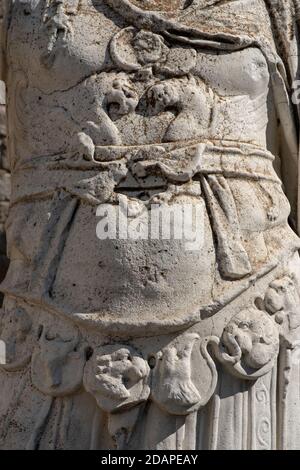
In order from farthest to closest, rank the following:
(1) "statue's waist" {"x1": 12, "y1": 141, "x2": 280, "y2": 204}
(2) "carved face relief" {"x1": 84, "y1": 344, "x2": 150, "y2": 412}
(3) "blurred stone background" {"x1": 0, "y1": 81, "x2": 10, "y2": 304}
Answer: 1. (3) "blurred stone background" {"x1": 0, "y1": 81, "x2": 10, "y2": 304}
2. (1) "statue's waist" {"x1": 12, "y1": 141, "x2": 280, "y2": 204}
3. (2) "carved face relief" {"x1": 84, "y1": 344, "x2": 150, "y2": 412}

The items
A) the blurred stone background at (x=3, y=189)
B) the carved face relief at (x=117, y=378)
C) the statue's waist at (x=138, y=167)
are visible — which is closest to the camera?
the carved face relief at (x=117, y=378)

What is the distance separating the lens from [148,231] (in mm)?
3168

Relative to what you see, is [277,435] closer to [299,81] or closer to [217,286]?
[217,286]

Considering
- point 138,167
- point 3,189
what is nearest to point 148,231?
point 138,167

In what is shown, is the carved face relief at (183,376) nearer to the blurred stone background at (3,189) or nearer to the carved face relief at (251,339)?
the carved face relief at (251,339)

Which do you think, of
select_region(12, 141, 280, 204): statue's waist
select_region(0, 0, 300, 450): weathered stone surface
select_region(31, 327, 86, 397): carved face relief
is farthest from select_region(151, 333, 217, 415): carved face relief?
select_region(12, 141, 280, 204): statue's waist

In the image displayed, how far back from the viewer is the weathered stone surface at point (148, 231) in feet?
10.2

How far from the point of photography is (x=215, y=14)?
3.42 meters

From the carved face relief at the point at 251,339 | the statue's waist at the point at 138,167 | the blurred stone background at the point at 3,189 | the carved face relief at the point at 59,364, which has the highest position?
the statue's waist at the point at 138,167

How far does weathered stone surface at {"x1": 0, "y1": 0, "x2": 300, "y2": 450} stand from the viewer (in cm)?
311

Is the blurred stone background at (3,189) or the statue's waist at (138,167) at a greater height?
A: the statue's waist at (138,167)

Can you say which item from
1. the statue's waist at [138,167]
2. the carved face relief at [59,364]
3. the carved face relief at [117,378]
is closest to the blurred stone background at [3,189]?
the statue's waist at [138,167]

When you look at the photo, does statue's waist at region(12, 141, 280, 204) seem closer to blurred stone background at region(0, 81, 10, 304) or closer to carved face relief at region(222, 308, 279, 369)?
carved face relief at region(222, 308, 279, 369)

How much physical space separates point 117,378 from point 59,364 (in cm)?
20
